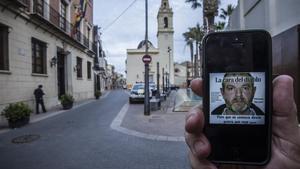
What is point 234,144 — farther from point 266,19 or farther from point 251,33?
point 266,19

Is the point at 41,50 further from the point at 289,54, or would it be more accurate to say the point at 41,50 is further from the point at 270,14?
the point at 289,54

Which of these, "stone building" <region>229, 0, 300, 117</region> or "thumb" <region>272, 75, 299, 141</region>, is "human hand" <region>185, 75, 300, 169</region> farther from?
"stone building" <region>229, 0, 300, 117</region>

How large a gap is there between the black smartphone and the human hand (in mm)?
37

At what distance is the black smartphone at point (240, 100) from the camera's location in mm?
1537

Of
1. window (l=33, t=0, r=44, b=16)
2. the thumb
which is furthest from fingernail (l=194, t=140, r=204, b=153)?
window (l=33, t=0, r=44, b=16)

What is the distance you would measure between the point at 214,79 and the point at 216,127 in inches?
9.6

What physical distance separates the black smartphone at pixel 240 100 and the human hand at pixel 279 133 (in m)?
0.04

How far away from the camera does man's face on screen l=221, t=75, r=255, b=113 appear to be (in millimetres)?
1537

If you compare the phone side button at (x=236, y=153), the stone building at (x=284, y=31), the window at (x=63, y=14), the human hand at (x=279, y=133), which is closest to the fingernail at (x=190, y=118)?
the human hand at (x=279, y=133)

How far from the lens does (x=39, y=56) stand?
18.5 metres

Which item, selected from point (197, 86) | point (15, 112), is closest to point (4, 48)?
point (15, 112)

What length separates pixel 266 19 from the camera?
1191cm

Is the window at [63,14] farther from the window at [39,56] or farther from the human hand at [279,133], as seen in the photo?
the human hand at [279,133]

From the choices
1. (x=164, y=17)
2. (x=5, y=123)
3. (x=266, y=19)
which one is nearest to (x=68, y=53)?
(x=5, y=123)
